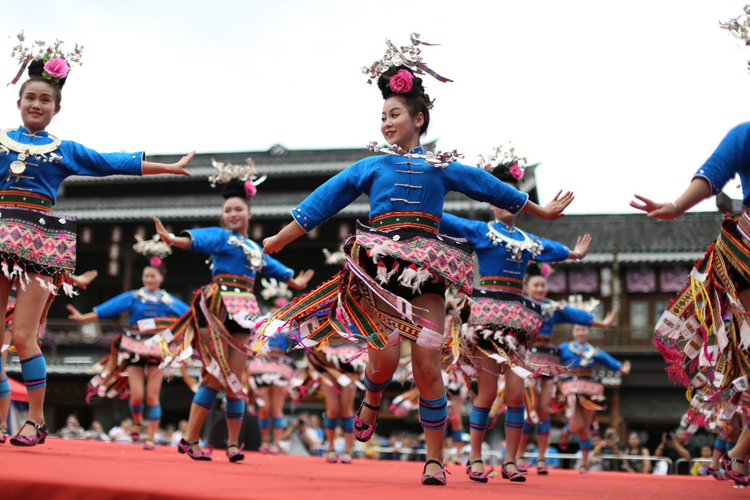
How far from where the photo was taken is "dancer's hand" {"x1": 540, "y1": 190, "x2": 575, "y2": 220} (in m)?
4.20

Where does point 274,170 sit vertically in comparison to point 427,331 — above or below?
above

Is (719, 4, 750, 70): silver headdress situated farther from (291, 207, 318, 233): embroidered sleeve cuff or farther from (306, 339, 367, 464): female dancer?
(306, 339, 367, 464): female dancer

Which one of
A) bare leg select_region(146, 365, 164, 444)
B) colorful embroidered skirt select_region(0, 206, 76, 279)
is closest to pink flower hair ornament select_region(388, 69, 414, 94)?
colorful embroidered skirt select_region(0, 206, 76, 279)

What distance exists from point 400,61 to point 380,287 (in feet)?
4.29

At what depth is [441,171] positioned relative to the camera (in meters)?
4.12

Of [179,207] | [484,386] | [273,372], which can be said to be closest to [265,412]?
[273,372]

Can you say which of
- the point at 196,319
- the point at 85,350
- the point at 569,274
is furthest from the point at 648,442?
the point at 196,319

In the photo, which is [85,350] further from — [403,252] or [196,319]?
[403,252]

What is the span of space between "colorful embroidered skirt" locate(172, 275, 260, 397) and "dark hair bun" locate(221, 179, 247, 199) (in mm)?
719

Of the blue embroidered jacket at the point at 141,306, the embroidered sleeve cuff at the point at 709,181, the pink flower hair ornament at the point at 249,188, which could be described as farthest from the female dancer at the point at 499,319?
the blue embroidered jacket at the point at 141,306

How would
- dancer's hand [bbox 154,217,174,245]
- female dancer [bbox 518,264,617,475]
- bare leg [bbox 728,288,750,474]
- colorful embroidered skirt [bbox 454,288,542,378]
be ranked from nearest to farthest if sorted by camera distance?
bare leg [bbox 728,288,750,474] < dancer's hand [bbox 154,217,174,245] < colorful embroidered skirt [bbox 454,288,542,378] < female dancer [bbox 518,264,617,475]

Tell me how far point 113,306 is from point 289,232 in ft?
20.5

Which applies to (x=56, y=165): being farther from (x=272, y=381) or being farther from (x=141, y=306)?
(x=272, y=381)

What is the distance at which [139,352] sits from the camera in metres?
9.06
